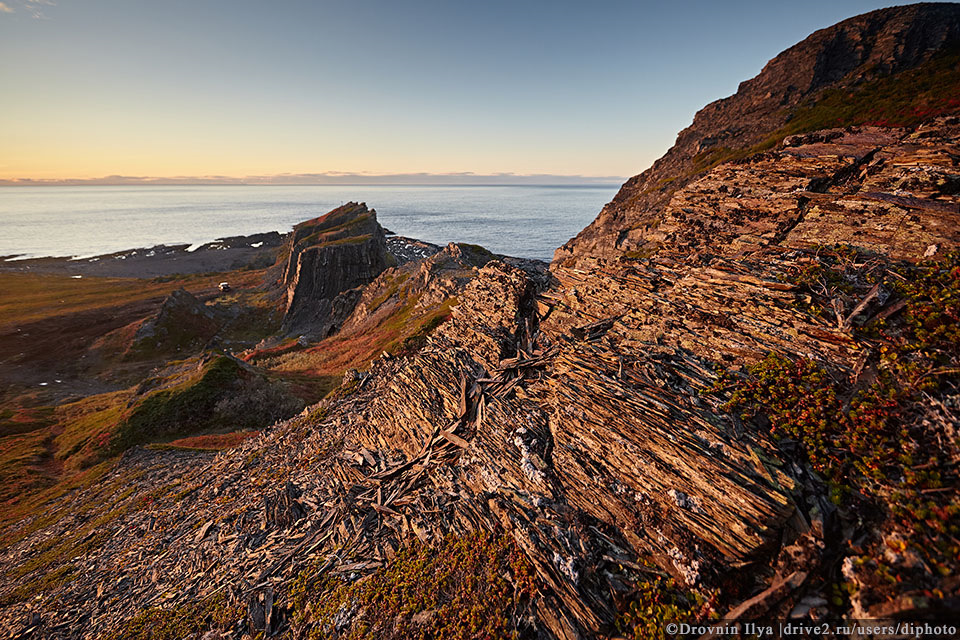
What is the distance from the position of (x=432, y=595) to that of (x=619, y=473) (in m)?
5.64

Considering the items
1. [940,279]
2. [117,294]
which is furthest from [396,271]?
[117,294]

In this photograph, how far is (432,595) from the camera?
8727 mm

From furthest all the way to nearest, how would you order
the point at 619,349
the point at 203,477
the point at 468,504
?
1. the point at 203,477
2. the point at 619,349
3. the point at 468,504

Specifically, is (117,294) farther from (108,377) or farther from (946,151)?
(946,151)

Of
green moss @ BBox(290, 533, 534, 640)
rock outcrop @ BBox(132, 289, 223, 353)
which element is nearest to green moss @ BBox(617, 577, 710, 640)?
green moss @ BBox(290, 533, 534, 640)

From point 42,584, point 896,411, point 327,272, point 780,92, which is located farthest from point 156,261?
point 780,92

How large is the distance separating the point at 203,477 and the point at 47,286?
139 m

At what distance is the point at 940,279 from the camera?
880 cm

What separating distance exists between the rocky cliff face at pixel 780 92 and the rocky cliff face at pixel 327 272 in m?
45.1

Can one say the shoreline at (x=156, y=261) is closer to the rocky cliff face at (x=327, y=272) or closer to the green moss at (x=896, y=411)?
the rocky cliff face at (x=327, y=272)

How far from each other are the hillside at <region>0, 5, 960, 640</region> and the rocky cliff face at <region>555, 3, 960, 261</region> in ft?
161

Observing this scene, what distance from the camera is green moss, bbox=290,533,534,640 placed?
7.96m

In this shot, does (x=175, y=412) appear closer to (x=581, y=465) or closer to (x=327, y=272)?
(x=581, y=465)

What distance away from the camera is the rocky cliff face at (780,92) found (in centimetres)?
7200
